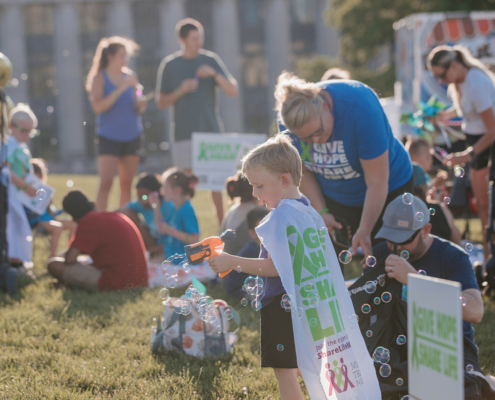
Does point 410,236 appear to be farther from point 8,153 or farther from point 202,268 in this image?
point 8,153

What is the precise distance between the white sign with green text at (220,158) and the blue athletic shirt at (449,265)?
14.1ft

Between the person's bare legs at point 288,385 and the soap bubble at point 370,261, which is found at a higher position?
the soap bubble at point 370,261

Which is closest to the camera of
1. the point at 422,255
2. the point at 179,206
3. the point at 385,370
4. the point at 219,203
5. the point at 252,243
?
the point at 385,370

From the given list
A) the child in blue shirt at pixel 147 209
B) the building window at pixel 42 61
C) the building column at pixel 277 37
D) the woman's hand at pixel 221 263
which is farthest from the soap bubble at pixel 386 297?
the building window at pixel 42 61

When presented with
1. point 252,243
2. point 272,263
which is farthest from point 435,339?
point 252,243

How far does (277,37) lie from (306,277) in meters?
39.3

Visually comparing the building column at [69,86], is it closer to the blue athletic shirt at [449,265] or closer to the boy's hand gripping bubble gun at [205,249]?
the blue athletic shirt at [449,265]

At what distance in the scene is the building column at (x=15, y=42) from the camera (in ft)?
129

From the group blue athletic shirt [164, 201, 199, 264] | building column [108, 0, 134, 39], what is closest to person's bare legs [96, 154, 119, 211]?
blue athletic shirt [164, 201, 199, 264]

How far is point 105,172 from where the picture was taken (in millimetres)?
6152

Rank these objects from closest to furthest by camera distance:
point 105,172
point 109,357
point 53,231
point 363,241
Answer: point 363,241
point 109,357
point 105,172
point 53,231

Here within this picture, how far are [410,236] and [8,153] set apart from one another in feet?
14.0

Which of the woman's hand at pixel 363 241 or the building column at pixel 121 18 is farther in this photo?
the building column at pixel 121 18

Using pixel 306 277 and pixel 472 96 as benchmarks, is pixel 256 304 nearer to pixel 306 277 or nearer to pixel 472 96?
pixel 306 277
